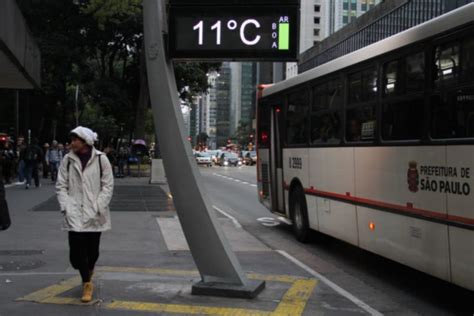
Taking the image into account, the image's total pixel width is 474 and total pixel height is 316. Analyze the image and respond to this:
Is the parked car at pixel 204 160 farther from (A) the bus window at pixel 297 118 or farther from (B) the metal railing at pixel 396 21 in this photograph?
(A) the bus window at pixel 297 118

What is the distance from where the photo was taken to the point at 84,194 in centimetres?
609

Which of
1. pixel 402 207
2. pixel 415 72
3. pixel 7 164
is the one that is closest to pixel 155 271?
pixel 402 207

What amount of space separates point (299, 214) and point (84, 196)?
5.85m

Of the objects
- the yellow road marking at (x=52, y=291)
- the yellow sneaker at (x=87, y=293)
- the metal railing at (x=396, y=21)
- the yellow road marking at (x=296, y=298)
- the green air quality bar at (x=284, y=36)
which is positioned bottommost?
the yellow road marking at (x=296, y=298)

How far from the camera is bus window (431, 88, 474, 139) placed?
5.82 meters

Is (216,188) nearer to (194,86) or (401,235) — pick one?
(194,86)

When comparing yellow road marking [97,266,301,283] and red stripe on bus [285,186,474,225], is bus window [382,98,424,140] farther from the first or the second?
yellow road marking [97,266,301,283]

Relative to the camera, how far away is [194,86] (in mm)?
38125

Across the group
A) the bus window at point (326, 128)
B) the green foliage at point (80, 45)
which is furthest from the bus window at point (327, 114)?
the green foliage at point (80, 45)

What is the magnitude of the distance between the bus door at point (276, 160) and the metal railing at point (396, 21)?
1591cm

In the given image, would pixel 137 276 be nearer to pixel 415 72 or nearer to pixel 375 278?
pixel 375 278

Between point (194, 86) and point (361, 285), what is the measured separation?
3125cm

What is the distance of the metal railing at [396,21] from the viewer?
105 feet

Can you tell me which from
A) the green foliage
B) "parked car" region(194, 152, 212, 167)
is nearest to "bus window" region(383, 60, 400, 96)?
the green foliage
